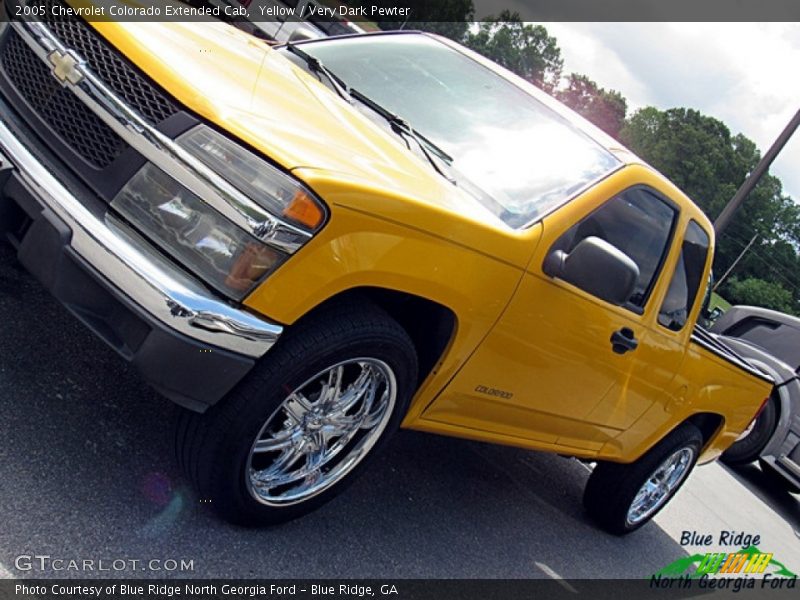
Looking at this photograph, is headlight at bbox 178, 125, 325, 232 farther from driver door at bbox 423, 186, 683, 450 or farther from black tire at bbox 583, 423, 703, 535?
black tire at bbox 583, 423, 703, 535

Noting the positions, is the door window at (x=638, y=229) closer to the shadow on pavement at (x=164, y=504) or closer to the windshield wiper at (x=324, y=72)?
the windshield wiper at (x=324, y=72)

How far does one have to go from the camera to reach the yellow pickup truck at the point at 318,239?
8.11ft

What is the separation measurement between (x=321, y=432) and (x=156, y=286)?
90cm

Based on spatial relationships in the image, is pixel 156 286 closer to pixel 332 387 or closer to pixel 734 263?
pixel 332 387

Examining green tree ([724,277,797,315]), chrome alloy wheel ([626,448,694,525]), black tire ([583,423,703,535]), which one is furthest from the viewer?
green tree ([724,277,797,315])

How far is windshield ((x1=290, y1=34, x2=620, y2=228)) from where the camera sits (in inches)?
133

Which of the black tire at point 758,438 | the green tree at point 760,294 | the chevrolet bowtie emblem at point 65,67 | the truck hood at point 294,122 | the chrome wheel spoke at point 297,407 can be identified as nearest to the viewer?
the truck hood at point 294,122

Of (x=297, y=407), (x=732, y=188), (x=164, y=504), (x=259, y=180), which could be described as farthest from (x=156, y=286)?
(x=732, y=188)

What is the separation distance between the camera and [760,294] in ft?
194

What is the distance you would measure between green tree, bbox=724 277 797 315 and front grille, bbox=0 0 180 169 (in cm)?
5930

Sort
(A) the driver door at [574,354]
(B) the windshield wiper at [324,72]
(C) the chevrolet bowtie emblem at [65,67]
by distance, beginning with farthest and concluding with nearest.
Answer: (B) the windshield wiper at [324,72] → (A) the driver door at [574,354] → (C) the chevrolet bowtie emblem at [65,67]

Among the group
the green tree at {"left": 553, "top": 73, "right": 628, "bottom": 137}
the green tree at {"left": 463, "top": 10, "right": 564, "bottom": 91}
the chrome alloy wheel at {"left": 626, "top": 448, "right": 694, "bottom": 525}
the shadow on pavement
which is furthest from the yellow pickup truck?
the green tree at {"left": 553, "top": 73, "right": 628, "bottom": 137}

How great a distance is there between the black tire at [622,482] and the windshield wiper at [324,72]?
2781mm
